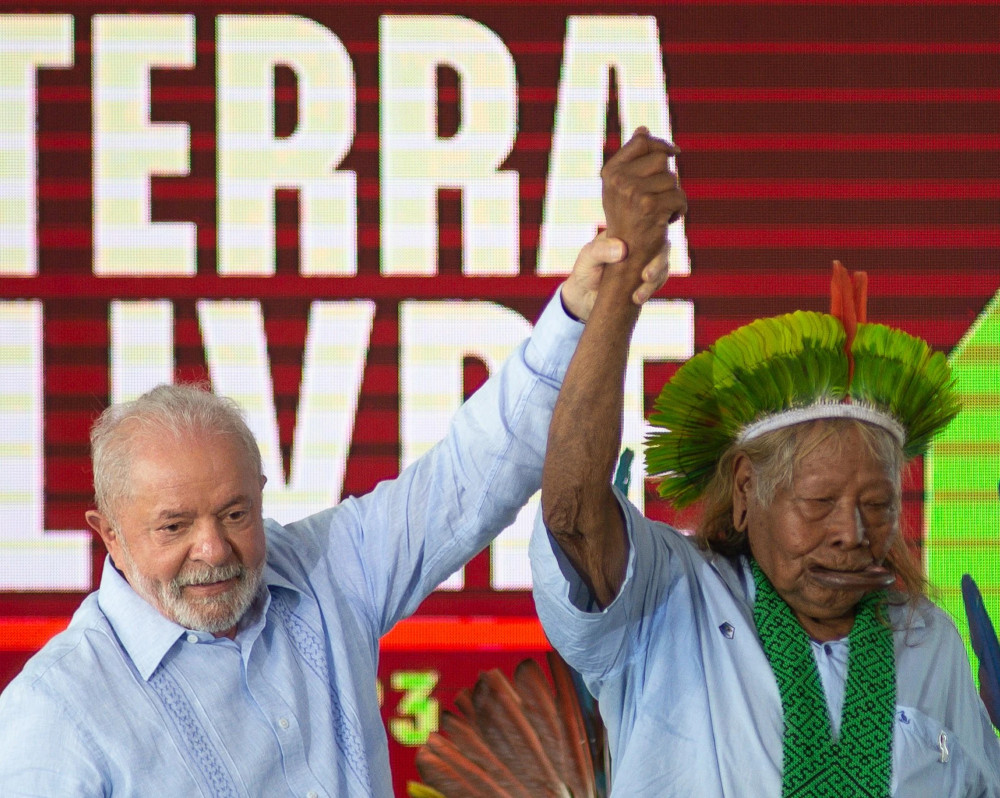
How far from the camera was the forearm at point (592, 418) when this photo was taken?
4.99ft

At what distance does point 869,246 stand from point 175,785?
2.33m

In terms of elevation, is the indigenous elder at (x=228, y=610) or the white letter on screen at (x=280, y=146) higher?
the white letter on screen at (x=280, y=146)

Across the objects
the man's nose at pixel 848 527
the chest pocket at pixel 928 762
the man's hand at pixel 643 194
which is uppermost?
the man's hand at pixel 643 194

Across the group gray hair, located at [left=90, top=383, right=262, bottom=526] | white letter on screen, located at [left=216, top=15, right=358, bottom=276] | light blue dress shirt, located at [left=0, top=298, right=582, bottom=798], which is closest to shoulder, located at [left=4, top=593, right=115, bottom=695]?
light blue dress shirt, located at [left=0, top=298, right=582, bottom=798]

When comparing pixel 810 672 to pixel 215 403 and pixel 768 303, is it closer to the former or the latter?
pixel 215 403

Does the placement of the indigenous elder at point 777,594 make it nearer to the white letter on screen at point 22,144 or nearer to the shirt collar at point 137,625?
the shirt collar at point 137,625

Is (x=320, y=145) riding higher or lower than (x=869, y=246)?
higher

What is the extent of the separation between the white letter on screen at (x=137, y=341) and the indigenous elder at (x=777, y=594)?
175 cm

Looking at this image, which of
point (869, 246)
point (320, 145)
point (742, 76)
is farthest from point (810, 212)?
point (320, 145)

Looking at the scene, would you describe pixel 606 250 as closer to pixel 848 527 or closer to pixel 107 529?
pixel 848 527

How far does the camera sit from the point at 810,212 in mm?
3279

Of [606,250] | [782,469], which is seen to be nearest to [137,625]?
[606,250]

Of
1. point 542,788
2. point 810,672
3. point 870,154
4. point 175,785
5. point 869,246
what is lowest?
point 542,788

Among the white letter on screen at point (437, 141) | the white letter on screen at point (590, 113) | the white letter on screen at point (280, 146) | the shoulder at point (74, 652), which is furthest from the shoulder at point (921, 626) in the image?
the white letter on screen at point (280, 146)
